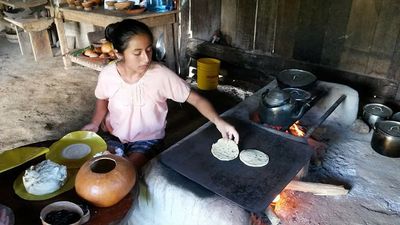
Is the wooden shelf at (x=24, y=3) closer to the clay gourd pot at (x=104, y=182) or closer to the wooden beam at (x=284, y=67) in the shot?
the wooden beam at (x=284, y=67)

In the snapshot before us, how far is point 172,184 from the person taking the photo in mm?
1675

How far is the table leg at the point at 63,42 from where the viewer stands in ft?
15.2

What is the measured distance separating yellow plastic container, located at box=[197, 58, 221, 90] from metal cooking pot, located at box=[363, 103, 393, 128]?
1.76 meters

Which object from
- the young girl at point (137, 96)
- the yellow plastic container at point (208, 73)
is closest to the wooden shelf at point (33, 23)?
the yellow plastic container at point (208, 73)

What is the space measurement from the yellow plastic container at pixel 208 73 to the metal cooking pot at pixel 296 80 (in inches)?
49.4

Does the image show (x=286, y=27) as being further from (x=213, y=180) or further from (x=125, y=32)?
(x=213, y=180)

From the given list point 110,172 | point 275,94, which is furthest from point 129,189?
point 275,94

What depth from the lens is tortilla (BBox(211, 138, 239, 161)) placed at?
181cm

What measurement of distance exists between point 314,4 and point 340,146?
1487 millimetres

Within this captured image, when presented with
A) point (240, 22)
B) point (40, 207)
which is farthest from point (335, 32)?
point (40, 207)

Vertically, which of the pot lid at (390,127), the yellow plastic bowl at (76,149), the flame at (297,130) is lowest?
the pot lid at (390,127)

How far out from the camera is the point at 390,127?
2.53 m

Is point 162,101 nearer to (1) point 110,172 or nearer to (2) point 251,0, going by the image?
(1) point 110,172

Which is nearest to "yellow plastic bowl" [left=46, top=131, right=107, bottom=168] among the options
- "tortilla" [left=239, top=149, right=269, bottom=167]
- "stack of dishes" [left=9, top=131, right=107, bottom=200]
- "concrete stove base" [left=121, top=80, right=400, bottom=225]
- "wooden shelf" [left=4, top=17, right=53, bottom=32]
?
"stack of dishes" [left=9, top=131, right=107, bottom=200]
